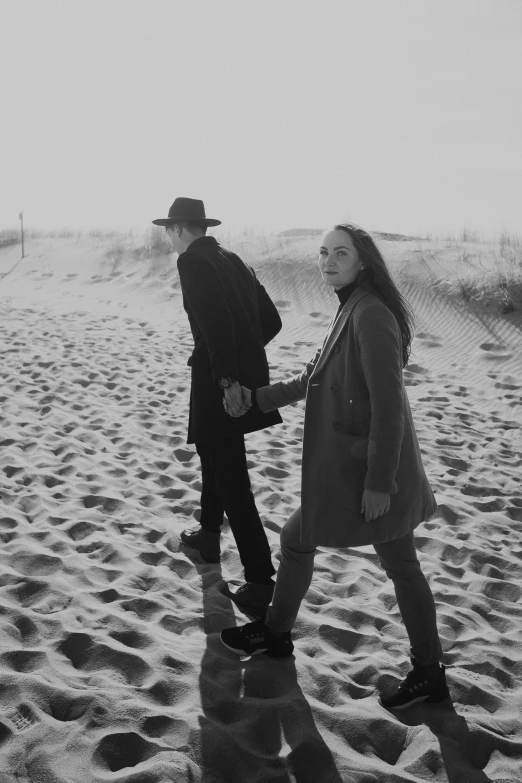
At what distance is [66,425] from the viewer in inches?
273

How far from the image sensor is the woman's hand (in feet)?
9.02

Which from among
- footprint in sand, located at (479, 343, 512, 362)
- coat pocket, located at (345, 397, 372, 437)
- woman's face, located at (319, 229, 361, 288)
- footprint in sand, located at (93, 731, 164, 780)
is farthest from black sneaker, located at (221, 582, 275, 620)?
footprint in sand, located at (479, 343, 512, 362)

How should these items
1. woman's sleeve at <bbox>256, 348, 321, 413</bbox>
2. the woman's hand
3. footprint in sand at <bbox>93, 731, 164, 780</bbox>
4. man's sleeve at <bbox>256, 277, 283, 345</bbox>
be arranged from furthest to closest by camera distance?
1. man's sleeve at <bbox>256, 277, 283, 345</bbox>
2. woman's sleeve at <bbox>256, 348, 321, 413</bbox>
3. the woman's hand
4. footprint in sand at <bbox>93, 731, 164, 780</bbox>

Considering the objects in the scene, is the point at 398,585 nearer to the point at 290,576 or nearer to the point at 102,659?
the point at 290,576

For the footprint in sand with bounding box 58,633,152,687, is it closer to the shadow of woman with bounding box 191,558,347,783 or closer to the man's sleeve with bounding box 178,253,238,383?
the shadow of woman with bounding box 191,558,347,783

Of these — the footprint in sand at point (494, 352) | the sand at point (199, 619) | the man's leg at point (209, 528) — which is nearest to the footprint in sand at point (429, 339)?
the footprint in sand at point (494, 352)

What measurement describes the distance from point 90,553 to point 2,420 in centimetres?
306

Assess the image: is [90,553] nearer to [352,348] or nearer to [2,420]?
[352,348]

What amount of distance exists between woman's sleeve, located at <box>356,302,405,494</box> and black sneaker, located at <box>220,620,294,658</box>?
42.5 inches

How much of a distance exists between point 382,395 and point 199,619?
5.82ft

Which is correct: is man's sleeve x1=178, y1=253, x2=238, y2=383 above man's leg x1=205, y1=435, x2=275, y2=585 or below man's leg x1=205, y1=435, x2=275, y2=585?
above

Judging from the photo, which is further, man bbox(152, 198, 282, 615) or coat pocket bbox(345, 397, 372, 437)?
man bbox(152, 198, 282, 615)

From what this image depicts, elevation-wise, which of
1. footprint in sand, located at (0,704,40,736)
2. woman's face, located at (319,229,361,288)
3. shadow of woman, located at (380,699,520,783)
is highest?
woman's face, located at (319,229,361,288)

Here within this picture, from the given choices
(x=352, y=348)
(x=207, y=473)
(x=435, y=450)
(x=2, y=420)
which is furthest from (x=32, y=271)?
(x=352, y=348)
